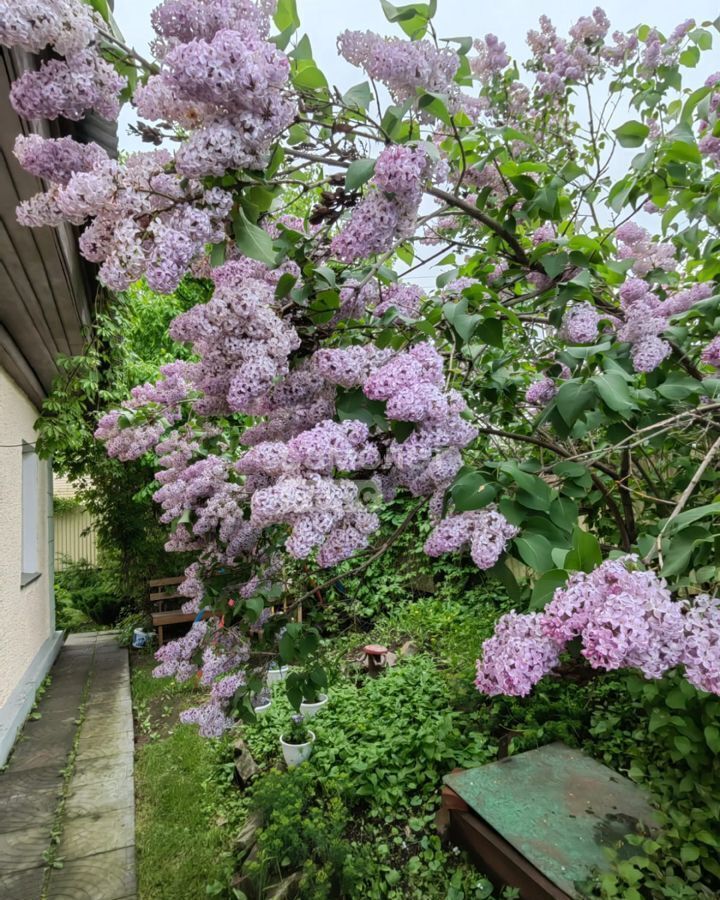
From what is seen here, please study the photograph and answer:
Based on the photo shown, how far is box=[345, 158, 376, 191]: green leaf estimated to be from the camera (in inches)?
39.0

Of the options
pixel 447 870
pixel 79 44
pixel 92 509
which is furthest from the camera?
pixel 92 509

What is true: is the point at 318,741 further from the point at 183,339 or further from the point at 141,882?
the point at 183,339

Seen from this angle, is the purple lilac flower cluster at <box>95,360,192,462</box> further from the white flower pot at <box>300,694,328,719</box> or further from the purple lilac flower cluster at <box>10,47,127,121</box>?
the white flower pot at <box>300,694,328,719</box>

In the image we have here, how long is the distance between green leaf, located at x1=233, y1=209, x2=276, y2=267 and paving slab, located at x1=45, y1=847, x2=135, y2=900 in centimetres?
268

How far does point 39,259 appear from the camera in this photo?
2.72 meters

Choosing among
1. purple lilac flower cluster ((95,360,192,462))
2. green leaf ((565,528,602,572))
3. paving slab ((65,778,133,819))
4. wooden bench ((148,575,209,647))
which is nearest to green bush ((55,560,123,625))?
wooden bench ((148,575,209,647))

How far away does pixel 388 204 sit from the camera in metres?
0.99

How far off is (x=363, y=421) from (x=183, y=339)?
15.2 inches

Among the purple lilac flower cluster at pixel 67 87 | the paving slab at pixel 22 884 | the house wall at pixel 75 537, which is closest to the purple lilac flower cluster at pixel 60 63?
the purple lilac flower cluster at pixel 67 87

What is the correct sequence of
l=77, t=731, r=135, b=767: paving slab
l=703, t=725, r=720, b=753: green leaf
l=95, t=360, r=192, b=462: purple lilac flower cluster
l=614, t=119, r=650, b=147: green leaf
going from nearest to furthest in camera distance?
1. l=614, t=119, r=650, b=147: green leaf
2. l=703, t=725, r=720, b=753: green leaf
3. l=95, t=360, r=192, b=462: purple lilac flower cluster
4. l=77, t=731, r=135, b=767: paving slab

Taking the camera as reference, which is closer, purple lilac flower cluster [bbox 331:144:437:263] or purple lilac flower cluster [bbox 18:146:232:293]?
purple lilac flower cluster [bbox 18:146:232:293]

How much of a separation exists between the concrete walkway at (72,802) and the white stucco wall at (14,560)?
45 cm

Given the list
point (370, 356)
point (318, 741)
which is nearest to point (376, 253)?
point (370, 356)

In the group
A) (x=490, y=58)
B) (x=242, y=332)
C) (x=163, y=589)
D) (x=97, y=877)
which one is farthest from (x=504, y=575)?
(x=163, y=589)
